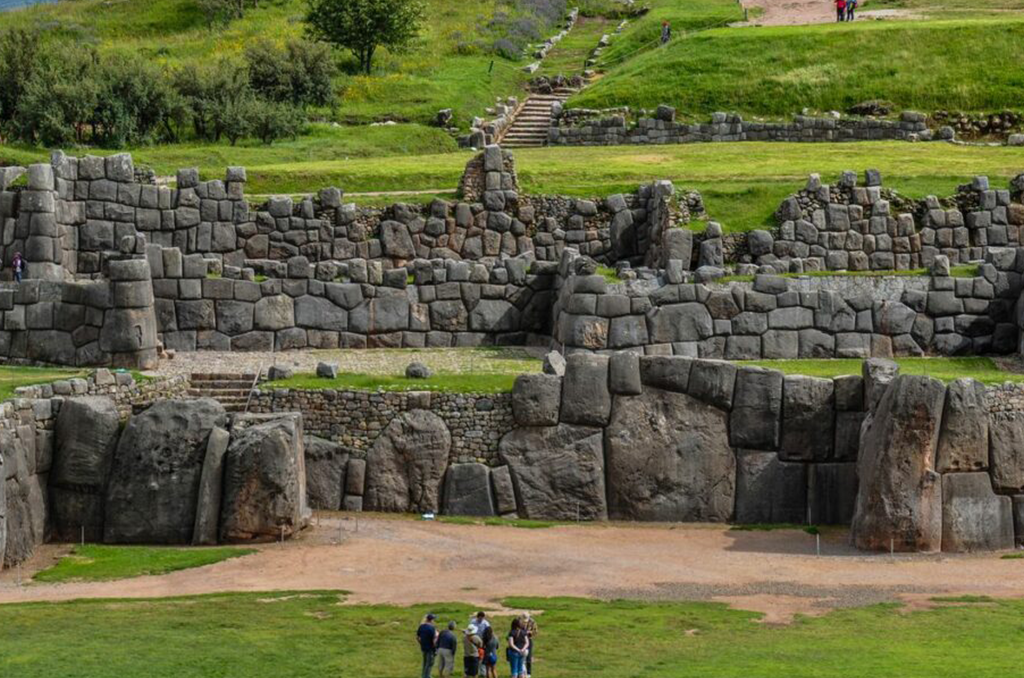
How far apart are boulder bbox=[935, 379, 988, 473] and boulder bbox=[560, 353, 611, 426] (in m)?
7.89

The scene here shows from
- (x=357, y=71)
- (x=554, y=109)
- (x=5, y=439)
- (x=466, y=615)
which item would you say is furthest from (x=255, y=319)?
(x=357, y=71)

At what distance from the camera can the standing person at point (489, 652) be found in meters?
44.7

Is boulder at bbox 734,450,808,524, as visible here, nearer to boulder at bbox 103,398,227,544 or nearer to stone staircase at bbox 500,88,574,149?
boulder at bbox 103,398,227,544

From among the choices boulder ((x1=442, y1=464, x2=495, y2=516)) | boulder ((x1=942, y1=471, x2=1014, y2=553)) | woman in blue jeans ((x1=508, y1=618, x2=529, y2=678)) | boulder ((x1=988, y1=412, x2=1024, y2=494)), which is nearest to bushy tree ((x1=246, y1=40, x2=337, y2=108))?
boulder ((x1=442, y1=464, x2=495, y2=516))

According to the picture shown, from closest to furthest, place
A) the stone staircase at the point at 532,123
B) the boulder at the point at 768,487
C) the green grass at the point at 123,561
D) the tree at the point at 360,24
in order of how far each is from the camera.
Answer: the green grass at the point at 123,561 → the boulder at the point at 768,487 → the stone staircase at the point at 532,123 → the tree at the point at 360,24

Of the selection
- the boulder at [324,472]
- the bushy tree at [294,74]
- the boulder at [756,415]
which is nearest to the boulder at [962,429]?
the boulder at [756,415]

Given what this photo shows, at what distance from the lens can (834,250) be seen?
72188 millimetres

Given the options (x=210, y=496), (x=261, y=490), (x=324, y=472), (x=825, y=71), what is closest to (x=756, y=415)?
(x=324, y=472)

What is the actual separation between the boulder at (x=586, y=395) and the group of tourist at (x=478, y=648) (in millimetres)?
14327

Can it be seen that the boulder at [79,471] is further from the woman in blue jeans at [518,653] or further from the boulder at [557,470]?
the woman in blue jeans at [518,653]

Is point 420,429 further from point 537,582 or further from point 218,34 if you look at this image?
point 218,34

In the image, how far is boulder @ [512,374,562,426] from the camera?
196 ft

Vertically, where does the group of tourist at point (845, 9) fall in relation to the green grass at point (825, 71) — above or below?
above

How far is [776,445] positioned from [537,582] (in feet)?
30.3
